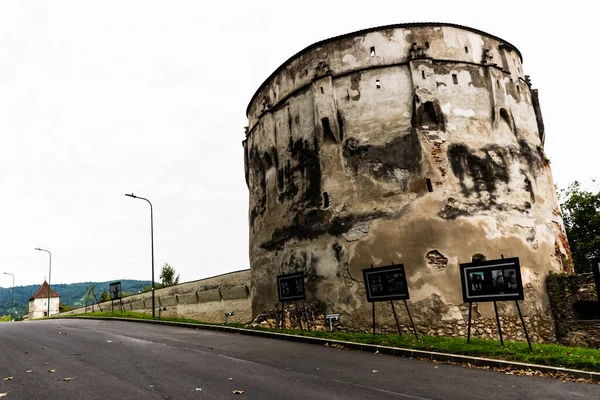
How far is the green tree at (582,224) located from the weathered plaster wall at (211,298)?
76.5 ft

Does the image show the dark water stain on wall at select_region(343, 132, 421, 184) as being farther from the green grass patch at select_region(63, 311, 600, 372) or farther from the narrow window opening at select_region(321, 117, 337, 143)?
the green grass patch at select_region(63, 311, 600, 372)

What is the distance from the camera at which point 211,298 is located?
3086 cm

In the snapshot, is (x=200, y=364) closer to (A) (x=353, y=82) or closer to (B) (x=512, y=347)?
(B) (x=512, y=347)

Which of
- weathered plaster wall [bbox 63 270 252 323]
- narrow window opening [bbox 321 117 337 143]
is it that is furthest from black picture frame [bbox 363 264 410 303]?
weathered plaster wall [bbox 63 270 252 323]

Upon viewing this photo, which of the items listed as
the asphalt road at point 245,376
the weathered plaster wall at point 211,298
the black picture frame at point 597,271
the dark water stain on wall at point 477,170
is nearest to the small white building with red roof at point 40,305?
the weathered plaster wall at point 211,298

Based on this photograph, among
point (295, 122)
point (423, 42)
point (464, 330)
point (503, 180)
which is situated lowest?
point (464, 330)

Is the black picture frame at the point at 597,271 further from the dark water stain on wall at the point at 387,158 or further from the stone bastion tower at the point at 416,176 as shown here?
the dark water stain on wall at the point at 387,158

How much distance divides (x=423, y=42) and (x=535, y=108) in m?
6.93

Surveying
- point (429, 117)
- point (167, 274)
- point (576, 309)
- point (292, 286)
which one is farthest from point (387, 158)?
point (167, 274)

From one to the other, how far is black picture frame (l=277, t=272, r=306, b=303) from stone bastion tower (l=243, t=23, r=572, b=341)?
2234 millimetres

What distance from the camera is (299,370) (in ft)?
31.9

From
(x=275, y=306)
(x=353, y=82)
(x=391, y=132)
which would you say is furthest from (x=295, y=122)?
(x=275, y=306)

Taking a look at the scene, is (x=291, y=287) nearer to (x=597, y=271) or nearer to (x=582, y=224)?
(x=597, y=271)

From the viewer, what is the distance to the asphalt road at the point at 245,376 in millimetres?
7688
